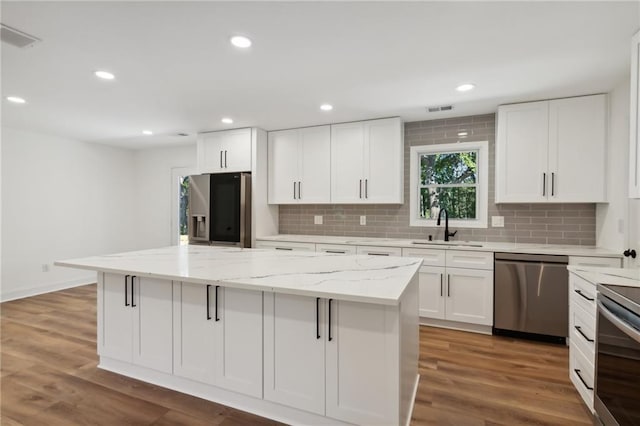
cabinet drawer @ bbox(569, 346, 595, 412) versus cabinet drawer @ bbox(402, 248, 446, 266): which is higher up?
cabinet drawer @ bbox(402, 248, 446, 266)

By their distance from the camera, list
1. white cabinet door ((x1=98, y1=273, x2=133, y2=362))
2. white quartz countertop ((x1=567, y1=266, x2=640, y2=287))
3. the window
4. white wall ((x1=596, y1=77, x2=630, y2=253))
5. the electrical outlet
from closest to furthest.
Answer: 1. white quartz countertop ((x1=567, y1=266, x2=640, y2=287))
2. white cabinet door ((x1=98, y1=273, x2=133, y2=362))
3. white wall ((x1=596, y1=77, x2=630, y2=253))
4. the electrical outlet
5. the window

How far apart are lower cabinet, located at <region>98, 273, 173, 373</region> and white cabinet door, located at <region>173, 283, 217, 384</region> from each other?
0.24 ft

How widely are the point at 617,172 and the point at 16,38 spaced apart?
4.75m

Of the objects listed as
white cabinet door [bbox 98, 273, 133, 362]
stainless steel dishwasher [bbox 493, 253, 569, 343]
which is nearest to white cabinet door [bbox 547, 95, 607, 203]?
stainless steel dishwasher [bbox 493, 253, 569, 343]

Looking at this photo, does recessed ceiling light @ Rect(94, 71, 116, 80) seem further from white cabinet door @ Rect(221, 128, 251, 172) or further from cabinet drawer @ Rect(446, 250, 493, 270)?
cabinet drawer @ Rect(446, 250, 493, 270)

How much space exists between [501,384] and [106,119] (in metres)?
4.89

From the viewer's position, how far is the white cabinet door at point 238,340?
6.13 feet

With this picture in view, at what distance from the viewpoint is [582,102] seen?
3002 mm

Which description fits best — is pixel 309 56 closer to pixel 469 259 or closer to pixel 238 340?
pixel 238 340

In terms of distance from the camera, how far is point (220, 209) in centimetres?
425

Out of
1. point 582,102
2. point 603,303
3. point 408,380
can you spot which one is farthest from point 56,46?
point 582,102

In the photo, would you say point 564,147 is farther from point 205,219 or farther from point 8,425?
point 8,425

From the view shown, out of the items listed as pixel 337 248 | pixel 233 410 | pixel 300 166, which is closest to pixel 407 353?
pixel 233 410

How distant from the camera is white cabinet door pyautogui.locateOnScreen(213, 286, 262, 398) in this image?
6.13 feet
